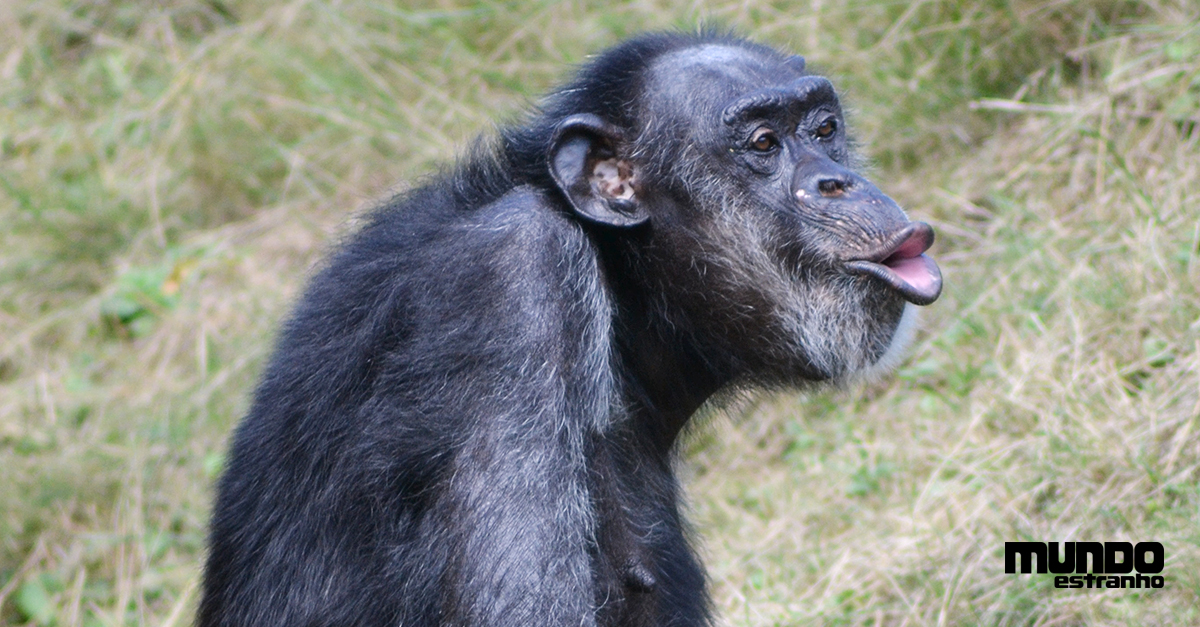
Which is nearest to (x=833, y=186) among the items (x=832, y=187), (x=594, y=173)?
(x=832, y=187)

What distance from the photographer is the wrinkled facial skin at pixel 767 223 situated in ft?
12.1

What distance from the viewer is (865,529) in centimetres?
520

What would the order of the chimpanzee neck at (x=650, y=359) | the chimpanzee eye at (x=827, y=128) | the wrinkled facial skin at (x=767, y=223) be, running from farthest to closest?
the chimpanzee eye at (x=827, y=128), the chimpanzee neck at (x=650, y=359), the wrinkled facial skin at (x=767, y=223)

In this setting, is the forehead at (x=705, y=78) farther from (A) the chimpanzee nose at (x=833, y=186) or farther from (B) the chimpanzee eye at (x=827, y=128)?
(A) the chimpanzee nose at (x=833, y=186)

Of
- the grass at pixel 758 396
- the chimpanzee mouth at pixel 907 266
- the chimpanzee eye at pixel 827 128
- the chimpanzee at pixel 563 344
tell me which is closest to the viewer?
the chimpanzee at pixel 563 344

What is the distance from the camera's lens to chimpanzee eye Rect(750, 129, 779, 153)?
3.85 metres

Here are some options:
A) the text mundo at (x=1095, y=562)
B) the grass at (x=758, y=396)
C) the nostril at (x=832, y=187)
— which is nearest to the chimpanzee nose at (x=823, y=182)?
the nostril at (x=832, y=187)

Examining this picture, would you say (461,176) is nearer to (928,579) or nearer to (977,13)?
(928,579)

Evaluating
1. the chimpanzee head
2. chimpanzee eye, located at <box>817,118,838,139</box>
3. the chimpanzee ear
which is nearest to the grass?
the chimpanzee head

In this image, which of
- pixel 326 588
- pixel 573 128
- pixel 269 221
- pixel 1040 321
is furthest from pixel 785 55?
pixel 269 221

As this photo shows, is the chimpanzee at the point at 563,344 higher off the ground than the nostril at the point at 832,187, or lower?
lower

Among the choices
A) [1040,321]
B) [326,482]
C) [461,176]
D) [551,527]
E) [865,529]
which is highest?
[461,176]

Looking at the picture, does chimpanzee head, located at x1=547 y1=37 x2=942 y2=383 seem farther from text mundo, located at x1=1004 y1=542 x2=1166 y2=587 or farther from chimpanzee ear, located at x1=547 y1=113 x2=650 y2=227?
text mundo, located at x1=1004 y1=542 x2=1166 y2=587

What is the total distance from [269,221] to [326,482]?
16.0 feet
